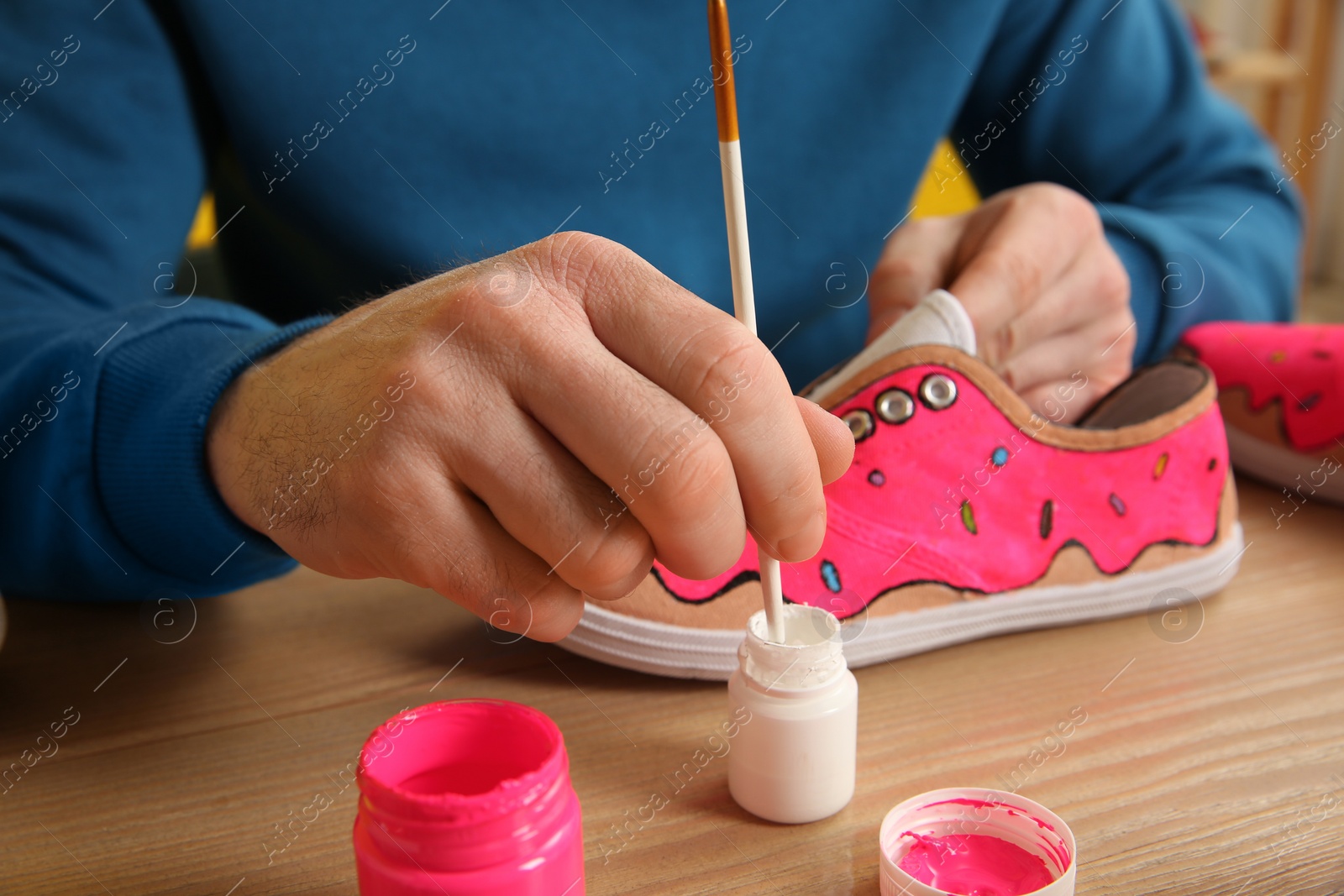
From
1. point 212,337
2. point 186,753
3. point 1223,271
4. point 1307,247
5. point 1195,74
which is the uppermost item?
point 212,337

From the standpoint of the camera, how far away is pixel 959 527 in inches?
23.8

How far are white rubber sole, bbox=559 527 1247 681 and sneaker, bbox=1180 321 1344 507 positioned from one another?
132 millimetres

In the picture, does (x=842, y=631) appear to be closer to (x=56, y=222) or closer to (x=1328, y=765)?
(x=1328, y=765)

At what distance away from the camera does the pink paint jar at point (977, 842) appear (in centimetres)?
41

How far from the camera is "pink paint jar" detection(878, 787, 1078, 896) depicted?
0.41 meters

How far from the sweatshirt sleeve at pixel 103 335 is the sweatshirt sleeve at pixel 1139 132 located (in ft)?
2.73

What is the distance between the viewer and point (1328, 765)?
0.47 metres

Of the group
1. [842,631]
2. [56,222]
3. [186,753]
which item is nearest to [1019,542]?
[842,631]

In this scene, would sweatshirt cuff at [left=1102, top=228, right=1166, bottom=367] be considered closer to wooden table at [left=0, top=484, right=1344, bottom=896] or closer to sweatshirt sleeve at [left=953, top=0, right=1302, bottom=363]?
sweatshirt sleeve at [left=953, top=0, right=1302, bottom=363]

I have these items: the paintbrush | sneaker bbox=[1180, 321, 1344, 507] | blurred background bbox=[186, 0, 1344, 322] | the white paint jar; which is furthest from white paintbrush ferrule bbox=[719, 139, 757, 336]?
blurred background bbox=[186, 0, 1344, 322]

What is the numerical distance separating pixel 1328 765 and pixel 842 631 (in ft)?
0.78

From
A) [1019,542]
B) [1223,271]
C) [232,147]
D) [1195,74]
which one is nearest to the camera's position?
[1019,542]

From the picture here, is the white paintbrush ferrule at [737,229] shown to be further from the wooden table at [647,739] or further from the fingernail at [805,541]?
the wooden table at [647,739]

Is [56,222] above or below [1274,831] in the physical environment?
above
